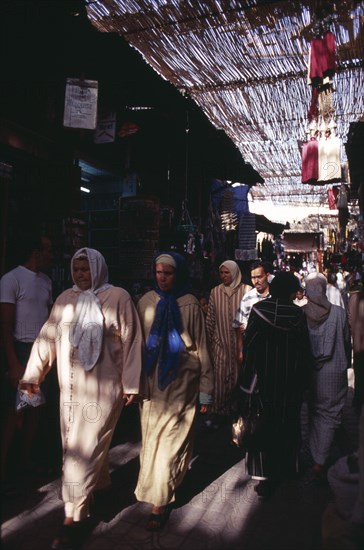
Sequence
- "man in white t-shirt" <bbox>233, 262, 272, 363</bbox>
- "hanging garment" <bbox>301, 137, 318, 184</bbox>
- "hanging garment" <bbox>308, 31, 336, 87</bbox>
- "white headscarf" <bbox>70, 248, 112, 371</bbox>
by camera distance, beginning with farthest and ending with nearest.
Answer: "hanging garment" <bbox>301, 137, 318, 184</bbox>, "man in white t-shirt" <bbox>233, 262, 272, 363</bbox>, "hanging garment" <bbox>308, 31, 336, 87</bbox>, "white headscarf" <bbox>70, 248, 112, 371</bbox>

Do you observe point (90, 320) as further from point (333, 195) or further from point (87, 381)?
point (333, 195)

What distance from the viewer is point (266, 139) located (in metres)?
8.23

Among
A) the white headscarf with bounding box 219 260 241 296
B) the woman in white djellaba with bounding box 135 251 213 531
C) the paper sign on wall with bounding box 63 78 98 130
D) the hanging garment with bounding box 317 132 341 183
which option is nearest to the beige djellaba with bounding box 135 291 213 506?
the woman in white djellaba with bounding box 135 251 213 531

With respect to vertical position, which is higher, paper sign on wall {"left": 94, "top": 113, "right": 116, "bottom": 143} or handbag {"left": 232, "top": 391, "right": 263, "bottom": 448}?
paper sign on wall {"left": 94, "top": 113, "right": 116, "bottom": 143}

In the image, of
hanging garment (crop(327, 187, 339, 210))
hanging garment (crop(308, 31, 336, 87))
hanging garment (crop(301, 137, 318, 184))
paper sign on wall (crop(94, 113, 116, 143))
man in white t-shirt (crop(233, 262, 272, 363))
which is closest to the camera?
hanging garment (crop(308, 31, 336, 87))

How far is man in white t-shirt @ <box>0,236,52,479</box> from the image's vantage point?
3.59 metres

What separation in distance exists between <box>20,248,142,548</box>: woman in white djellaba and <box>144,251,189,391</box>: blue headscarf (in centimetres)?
19

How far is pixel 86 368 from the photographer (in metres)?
3.02

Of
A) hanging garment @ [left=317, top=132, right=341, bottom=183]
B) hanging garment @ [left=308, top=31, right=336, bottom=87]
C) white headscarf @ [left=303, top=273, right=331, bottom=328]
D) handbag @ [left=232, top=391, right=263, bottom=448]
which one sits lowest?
handbag @ [left=232, top=391, right=263, bottom=448]

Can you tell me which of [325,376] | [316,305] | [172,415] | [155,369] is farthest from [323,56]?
[172,415]

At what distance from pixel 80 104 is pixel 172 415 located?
3.50 metres

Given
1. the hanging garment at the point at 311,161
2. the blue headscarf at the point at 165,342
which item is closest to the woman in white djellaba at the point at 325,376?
the blue headscarf at the point at 165,342

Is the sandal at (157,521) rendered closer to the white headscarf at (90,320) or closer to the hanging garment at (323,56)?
the white headscarf at (90,320)

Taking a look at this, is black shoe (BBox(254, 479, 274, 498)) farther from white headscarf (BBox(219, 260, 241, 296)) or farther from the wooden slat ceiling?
the wooden slat ceiling
